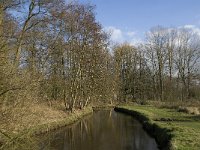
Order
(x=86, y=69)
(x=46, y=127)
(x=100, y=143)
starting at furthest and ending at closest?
(x=86, y=69)
(x=46, y=127)
(x=100, y=143)

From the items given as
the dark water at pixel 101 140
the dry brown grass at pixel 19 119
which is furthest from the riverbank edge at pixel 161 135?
the dry brown grass at pixel 19 119

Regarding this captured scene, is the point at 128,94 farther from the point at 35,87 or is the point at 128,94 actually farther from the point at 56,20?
the point at 35,87

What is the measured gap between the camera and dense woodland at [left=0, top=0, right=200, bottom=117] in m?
12.9

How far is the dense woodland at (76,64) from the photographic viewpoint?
42.3ft

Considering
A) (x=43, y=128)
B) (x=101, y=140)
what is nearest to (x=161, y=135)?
(x=101, y=140)

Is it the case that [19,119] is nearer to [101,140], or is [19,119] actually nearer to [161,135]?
[161,135]

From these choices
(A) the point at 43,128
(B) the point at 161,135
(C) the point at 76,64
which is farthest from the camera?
(C) the point at 76,64

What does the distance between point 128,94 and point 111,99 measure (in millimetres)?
8254

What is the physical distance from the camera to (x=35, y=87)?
12375mm

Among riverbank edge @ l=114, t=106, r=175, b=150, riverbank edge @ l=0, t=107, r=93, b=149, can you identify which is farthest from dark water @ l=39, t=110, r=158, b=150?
riverbank edge @ l=0, t=107, r=93, b=149

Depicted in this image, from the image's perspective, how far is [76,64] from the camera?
48.6 m

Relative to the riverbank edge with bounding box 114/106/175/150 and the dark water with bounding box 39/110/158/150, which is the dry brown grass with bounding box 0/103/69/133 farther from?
the riverbank edge with bounding box 114/106/175/150

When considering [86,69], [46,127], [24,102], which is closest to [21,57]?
[24,102]

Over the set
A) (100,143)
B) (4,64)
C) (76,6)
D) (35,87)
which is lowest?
(100,143)
